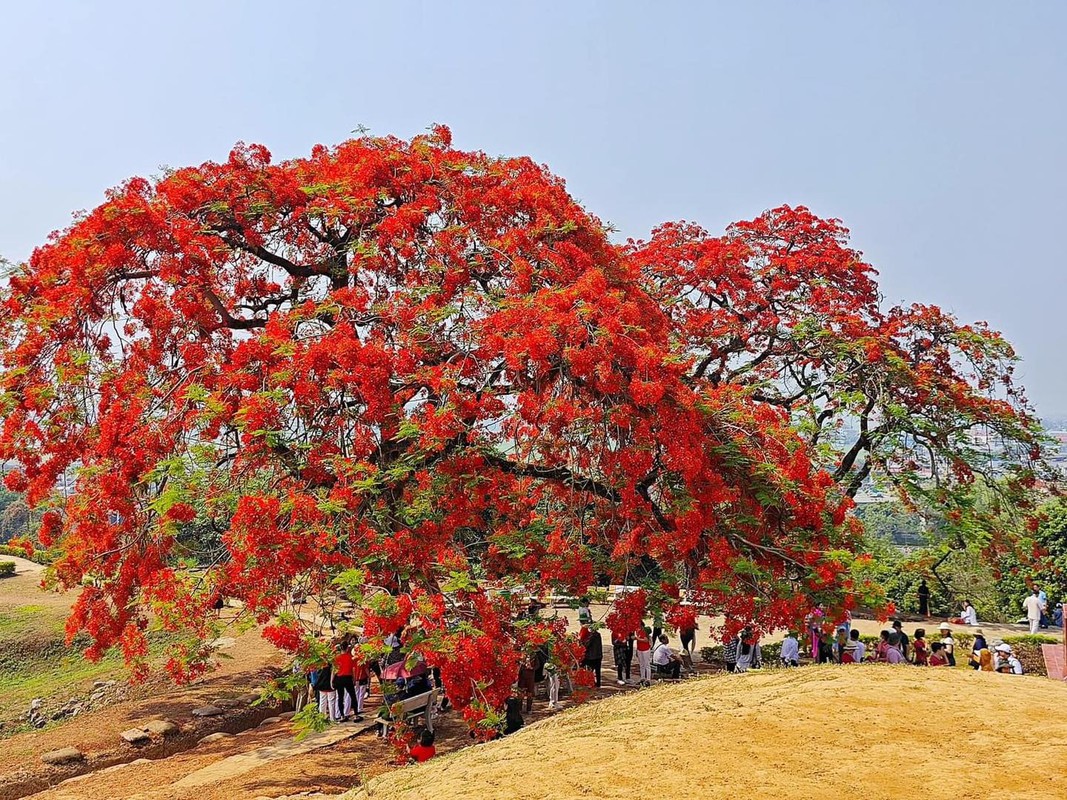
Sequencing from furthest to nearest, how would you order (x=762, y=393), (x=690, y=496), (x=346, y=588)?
(x=762, y=393), (x=690, y=496), (x=346, y=588)

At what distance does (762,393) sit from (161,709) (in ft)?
35.9

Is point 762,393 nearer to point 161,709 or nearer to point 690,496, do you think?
point 690,496

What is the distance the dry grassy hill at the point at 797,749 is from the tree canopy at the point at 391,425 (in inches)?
69.4

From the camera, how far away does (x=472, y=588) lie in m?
8.37

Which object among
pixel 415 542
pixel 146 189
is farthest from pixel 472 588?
pixel 146 189

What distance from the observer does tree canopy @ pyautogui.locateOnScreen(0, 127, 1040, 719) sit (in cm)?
863

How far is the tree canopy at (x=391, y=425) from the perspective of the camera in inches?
340

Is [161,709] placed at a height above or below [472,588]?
below

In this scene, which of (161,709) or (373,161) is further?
(161,709)

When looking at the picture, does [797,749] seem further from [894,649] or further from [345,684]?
[894,649]

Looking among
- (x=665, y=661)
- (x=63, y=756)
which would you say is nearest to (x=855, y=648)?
(x=665, y=661)

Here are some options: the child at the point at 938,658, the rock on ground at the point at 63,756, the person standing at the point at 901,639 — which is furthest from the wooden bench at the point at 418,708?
the person standing at the point at 901,639

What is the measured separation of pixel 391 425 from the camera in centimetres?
923

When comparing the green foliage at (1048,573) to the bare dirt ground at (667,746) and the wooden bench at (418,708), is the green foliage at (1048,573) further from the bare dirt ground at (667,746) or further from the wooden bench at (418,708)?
the wooden bench at (418,708)
